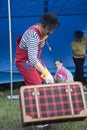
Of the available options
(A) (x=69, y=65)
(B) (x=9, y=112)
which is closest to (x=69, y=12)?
(A) (x=69, y=65)

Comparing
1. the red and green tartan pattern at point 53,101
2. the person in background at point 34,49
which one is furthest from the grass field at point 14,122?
the red and green tartan pattern at point 53,101

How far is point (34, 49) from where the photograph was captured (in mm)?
5227

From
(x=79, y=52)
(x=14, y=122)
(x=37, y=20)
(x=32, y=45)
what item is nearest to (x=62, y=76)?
(x=79, y=52)

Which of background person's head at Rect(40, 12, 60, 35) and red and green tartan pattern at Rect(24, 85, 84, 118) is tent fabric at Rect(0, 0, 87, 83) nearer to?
background person's head at Rect(40, 12, 60, 35)

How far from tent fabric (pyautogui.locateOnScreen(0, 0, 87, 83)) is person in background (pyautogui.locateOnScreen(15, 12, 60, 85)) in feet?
12.2

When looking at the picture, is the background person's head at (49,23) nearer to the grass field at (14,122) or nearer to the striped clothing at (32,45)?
the striped clothing at (32,45)

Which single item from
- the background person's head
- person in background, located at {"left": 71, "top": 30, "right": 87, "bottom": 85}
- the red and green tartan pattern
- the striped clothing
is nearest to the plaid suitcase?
the red and green tartan pattern

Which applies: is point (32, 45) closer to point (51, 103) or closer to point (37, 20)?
point (51, 103)

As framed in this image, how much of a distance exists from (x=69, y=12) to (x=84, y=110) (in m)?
5.61

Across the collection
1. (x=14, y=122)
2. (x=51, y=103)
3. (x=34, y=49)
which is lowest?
(x=14, y=122)

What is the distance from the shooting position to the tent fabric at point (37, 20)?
387 inches

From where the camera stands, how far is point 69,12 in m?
10.4

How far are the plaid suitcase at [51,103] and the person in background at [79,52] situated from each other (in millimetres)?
4947

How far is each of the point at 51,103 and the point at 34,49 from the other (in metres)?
0.66
